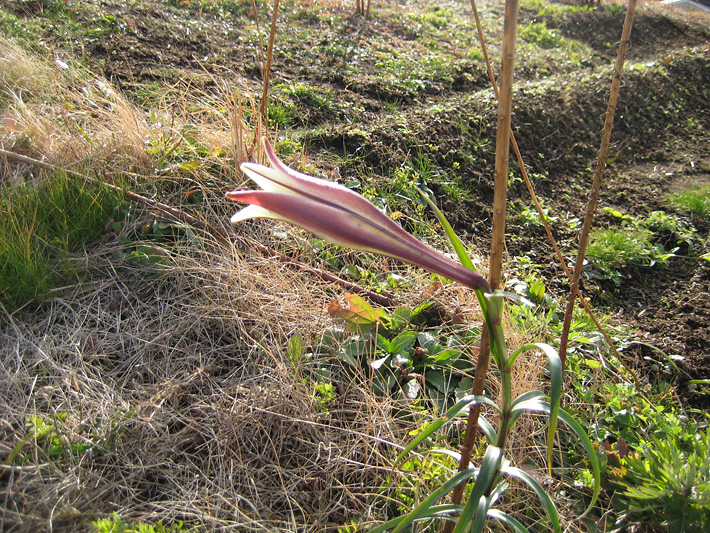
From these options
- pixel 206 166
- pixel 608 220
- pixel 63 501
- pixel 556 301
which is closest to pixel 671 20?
pixel 608 220

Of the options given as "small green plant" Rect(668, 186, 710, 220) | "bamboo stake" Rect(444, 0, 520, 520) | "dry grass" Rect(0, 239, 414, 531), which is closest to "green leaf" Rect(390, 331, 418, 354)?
"dry grass" Rect(0, 239, 414, 531)

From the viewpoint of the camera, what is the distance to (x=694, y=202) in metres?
3.31

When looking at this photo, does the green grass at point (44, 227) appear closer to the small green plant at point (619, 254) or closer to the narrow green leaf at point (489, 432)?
the narrow green leaf at point (489, 432)

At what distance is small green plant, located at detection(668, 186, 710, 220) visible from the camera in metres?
3.27

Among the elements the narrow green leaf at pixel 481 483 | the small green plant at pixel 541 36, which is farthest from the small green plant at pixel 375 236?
the small green plant at pixel 541 36

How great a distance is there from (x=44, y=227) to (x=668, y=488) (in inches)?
103

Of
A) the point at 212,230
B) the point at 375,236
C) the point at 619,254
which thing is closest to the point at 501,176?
the point at 375,236

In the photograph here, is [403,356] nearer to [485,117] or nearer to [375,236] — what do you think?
[375,236]

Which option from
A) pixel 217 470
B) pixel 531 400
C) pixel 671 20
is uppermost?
pixel 671 20

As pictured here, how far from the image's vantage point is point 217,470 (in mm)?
1547

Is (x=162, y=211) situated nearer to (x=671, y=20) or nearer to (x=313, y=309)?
(x=313, y=309)

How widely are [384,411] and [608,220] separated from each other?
249 centimetres

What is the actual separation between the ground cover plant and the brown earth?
0.03 meters

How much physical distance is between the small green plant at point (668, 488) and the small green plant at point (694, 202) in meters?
2.36
